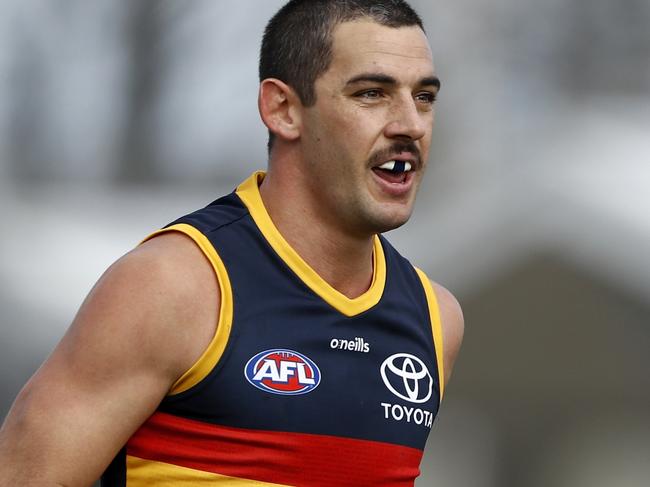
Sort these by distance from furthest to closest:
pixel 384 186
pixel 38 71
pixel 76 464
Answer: pixel 38 71 → pixel 384 186 → pixel 76 464

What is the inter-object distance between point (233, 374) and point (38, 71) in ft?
10.5

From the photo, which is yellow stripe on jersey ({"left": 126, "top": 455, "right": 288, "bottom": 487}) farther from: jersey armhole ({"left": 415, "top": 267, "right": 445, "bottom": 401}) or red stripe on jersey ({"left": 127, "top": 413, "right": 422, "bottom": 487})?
jersey armhole ({"left": 415, "top": 267, "right": 445, "bottom": 401})

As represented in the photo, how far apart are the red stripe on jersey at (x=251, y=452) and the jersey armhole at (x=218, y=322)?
0.34ft

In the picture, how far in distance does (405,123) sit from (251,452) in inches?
33.2

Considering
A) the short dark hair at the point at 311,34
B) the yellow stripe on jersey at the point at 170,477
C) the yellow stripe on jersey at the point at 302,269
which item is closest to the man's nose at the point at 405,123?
the short dark hair at the point at 311,34

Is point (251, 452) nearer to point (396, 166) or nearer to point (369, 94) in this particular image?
point (396, 166)

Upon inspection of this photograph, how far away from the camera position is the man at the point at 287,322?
257 centimetres

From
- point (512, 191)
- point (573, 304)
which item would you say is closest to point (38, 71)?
point (512, 191)

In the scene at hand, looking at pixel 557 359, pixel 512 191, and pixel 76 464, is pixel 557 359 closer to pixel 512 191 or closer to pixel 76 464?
pixel 512 191

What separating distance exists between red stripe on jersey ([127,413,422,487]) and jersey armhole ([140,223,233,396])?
0.10 metres

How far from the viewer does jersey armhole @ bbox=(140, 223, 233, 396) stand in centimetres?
266

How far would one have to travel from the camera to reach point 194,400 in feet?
8.80

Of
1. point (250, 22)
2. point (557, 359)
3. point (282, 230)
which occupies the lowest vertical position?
point (557, 359)

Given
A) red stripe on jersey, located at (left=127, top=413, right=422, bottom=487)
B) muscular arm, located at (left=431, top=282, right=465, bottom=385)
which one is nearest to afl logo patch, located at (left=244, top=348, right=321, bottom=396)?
red stripe on jersey, located at (left=127, top=413, right=422, bottom=487)
